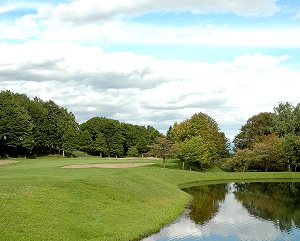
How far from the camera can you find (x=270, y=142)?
93000 mm

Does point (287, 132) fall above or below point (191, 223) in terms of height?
above

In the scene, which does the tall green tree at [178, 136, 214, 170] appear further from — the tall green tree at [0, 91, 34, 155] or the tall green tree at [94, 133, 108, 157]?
the tall green tree at [94, 133, 108, 157]

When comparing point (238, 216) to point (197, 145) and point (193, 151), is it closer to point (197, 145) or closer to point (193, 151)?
point (193, 151)

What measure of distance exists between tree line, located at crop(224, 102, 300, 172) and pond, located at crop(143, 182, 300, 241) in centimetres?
2531

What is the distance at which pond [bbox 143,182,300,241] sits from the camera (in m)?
31.9

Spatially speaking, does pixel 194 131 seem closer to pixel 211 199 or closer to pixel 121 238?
pixel 211 199

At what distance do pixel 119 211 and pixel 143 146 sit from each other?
356ft

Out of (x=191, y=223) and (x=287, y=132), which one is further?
(x=287, y=132)

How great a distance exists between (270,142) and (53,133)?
226ft

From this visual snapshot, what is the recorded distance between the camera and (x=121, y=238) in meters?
28.0

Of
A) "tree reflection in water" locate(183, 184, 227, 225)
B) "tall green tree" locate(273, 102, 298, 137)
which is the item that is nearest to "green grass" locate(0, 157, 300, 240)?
"tree reflection in water" locate(183, 184, 227, 225)

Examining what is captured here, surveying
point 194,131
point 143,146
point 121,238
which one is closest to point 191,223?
point 121,238

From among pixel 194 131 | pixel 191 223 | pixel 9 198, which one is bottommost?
pixel 191 223

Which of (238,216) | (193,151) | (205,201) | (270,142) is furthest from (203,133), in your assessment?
(238,216)
